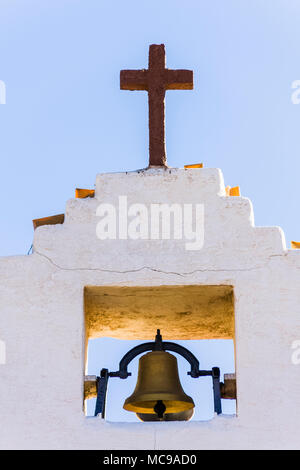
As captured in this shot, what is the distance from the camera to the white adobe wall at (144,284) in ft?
22.6

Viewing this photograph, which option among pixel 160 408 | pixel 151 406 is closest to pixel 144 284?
pixel 160 408

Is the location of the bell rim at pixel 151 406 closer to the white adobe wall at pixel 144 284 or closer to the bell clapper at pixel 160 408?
the bell clapper at pixel 160 408

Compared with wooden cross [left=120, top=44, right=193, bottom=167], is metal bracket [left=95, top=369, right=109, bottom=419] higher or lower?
lower

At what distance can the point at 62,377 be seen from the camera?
705cm

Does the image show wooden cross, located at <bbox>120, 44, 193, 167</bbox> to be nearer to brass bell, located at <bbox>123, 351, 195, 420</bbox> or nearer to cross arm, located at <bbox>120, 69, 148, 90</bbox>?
cross arm, located at <bbox>120, 69, 148, 90</bbox>

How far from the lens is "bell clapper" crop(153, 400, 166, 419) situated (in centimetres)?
761

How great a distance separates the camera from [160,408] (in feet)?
25.0

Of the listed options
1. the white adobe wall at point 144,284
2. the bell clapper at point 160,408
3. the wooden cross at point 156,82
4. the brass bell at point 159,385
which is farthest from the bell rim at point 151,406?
the wooden cross at point 156,82

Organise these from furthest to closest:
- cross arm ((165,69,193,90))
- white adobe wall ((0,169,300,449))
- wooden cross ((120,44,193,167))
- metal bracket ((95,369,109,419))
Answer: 1. cross arm ((165,69,193,90))
2. wooden cross ((120,44,193,167))
3. metal bracket ((95,369,109,419))
4. white adobe wall ((0,169,300,449))

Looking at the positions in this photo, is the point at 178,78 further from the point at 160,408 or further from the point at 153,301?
the point at 160,408

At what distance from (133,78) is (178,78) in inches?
12.6

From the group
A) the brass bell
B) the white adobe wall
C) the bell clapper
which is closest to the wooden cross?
the white adobe wall

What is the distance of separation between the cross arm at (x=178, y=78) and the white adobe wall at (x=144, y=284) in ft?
2.39

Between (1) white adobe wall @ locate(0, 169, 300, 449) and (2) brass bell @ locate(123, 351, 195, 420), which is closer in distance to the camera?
(1) white adobe wall @ locate(0, 169, 300, 449)
